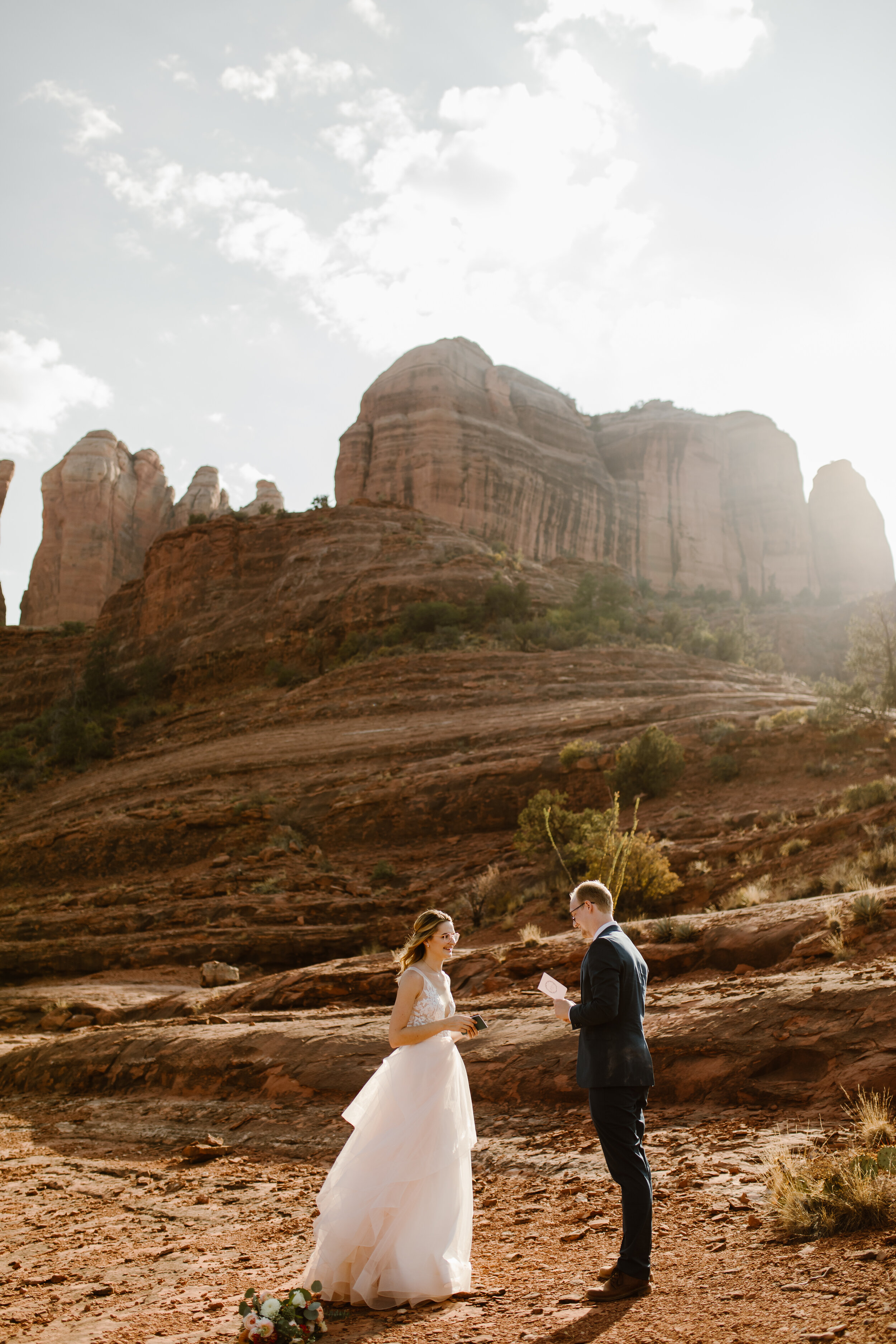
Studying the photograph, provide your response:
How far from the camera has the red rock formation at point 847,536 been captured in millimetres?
78750

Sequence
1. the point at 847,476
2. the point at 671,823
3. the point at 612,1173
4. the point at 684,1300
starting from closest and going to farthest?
the point at 684,1300, the point at 612,1173, the point at 671,823, the point at 847,476

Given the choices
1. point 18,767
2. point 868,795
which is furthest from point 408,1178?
point 18,767

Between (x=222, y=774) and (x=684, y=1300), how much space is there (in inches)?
878

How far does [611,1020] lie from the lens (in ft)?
13.0

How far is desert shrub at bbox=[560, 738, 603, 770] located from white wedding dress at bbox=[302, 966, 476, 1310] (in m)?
15.6

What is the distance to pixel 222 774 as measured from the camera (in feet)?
80.7

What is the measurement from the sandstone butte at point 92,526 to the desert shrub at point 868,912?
202ft

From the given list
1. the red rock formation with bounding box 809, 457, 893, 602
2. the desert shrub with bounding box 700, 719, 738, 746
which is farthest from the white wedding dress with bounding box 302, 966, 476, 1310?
the red rock formation with bounding box 809, 457, 893, 602

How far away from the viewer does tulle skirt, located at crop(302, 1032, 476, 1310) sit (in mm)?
3861

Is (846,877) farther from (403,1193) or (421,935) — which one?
(403,1193)

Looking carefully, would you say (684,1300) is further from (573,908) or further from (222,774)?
(222,774)

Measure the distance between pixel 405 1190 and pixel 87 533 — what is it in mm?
70996

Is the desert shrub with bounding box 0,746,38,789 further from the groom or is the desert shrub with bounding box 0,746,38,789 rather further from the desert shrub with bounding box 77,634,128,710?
the groom

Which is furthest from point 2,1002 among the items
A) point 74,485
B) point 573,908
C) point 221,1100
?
point 74,485
